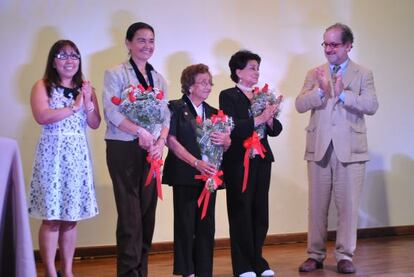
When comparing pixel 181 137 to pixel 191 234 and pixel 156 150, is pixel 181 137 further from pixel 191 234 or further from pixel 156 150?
pixel 191 234

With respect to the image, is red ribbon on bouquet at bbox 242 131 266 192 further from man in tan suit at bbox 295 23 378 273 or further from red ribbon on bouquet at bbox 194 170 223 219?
man in tan suit at bbox 295 23 378 273

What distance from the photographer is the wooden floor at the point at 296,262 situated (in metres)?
4.07

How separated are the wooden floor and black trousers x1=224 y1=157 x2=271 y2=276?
0.27m

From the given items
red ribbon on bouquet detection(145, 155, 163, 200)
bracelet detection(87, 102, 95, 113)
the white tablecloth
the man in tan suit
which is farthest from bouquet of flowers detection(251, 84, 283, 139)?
the white tablecloth

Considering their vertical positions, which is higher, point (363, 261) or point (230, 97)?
point (230, 97)

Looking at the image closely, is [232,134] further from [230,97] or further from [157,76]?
[157,76]

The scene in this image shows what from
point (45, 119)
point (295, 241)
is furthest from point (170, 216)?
point (45, 119)

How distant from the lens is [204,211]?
11.7 ft

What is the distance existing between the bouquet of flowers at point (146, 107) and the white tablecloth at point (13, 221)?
1.28 metres

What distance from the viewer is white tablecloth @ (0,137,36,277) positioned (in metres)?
2.05

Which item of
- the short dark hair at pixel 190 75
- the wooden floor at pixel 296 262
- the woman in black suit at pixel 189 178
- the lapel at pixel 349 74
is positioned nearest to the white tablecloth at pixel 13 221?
the woman in black suit at pixel 189 178

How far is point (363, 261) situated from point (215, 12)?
2.44 metres

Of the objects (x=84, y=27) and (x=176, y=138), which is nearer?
(x=176, y=138)

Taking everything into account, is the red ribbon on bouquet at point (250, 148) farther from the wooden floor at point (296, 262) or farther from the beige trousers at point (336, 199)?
the wooden floor at point (296, 262)
